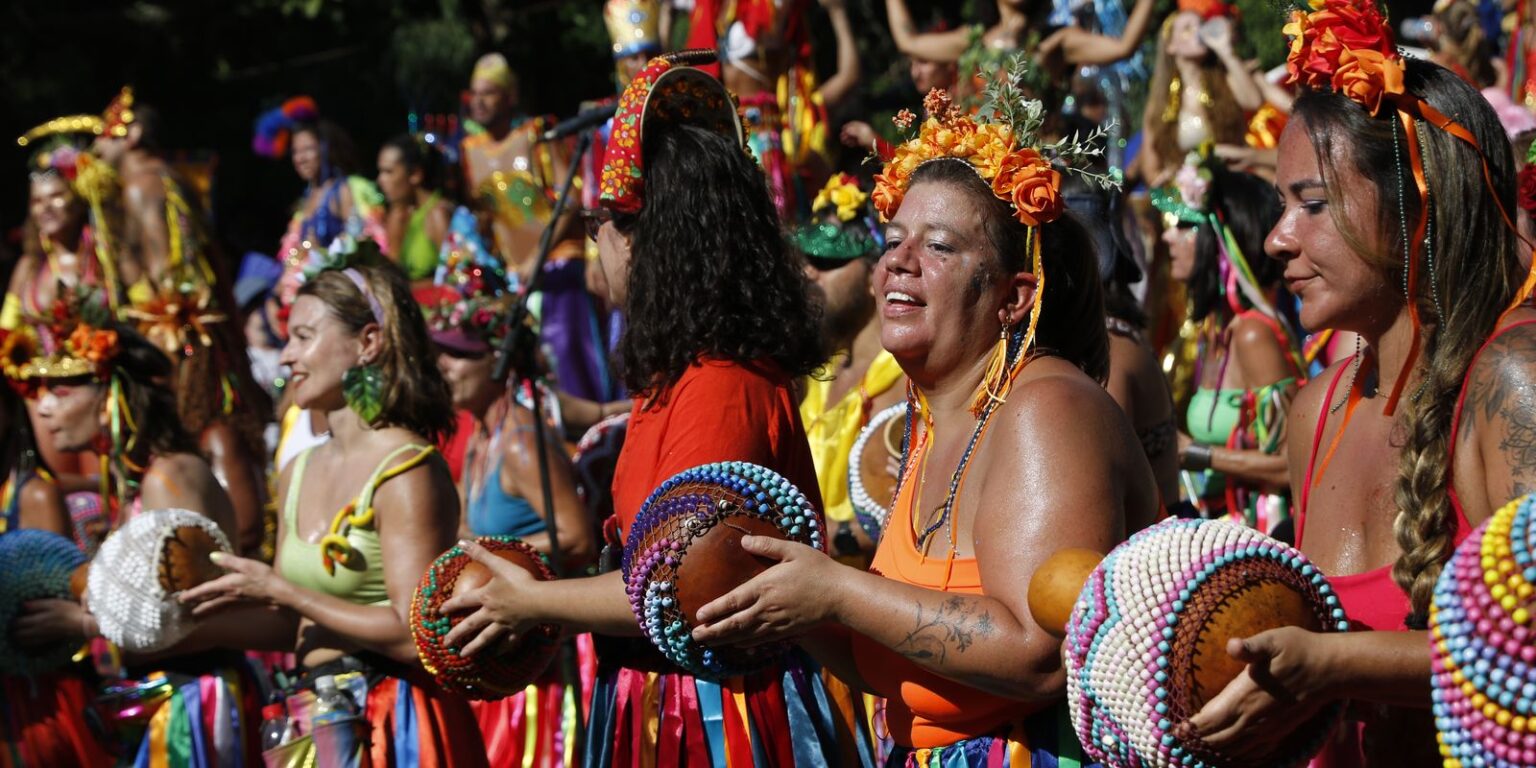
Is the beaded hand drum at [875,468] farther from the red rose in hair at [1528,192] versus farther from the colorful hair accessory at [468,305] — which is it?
the red rose in hair at [1528,192]

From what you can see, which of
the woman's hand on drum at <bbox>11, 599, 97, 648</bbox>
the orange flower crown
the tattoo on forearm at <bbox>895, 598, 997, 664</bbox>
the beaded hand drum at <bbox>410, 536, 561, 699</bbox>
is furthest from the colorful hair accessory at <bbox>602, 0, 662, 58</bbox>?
the tattoo on forearm at <bbox>895, 598, 997, 664</bbox>

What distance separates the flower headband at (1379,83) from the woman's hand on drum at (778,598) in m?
1.06

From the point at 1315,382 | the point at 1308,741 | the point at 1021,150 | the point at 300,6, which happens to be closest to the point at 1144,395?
the point at 1315,382

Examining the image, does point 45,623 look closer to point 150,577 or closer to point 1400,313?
point 150,577

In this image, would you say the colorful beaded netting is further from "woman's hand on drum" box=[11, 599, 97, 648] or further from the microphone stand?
"woman's hand on drum" box=[11, 599, 97, 648]

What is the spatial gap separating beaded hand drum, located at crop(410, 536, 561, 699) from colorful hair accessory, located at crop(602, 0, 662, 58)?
23.4ft

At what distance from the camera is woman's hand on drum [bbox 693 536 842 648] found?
9.18ft

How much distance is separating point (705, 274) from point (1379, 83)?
66.7 inches

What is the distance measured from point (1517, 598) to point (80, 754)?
206 inches

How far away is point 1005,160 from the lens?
318cm

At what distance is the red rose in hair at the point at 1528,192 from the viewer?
365 centimetres

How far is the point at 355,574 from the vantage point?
188 inches

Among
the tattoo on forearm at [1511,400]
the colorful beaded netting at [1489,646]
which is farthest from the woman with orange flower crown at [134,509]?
the colorful beaded netting at [1489,646]

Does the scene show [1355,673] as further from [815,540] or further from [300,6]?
[300,6]
